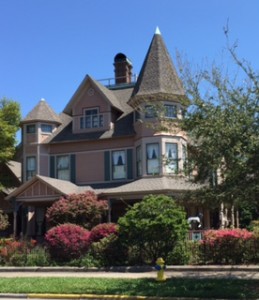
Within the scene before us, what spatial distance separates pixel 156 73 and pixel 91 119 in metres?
5.31

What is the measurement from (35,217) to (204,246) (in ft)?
51.6

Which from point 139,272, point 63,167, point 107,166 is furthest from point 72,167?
point 139,272

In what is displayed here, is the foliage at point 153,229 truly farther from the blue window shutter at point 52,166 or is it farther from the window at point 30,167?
the window at point 30,167

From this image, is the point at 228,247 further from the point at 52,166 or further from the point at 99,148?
the point at 52,166

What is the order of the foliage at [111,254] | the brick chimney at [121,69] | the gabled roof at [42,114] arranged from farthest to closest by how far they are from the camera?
1. the brick chimney at [121,69]
2. the gabled roof at [42,114]
3. the foliage at [111,254]

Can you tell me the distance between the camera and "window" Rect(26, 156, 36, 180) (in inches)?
1224

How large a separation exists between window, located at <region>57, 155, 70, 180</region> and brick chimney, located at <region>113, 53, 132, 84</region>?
31.5ft

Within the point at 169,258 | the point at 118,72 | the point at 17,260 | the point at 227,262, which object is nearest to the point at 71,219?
the point at 17,260

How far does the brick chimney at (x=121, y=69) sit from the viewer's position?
123 feet

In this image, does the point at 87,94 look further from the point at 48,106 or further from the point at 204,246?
the point at 204,246

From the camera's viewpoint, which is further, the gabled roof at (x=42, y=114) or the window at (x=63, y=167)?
the gabled roof at (x=42, y=114)

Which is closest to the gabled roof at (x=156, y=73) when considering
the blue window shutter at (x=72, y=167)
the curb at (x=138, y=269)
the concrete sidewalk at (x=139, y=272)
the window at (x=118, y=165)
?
the window at (x=118, y=165)

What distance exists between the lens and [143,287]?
13.1 meters

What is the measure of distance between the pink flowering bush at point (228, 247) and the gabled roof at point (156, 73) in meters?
11.2
